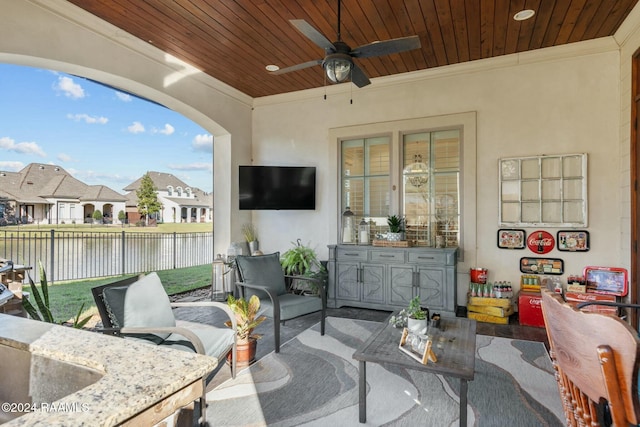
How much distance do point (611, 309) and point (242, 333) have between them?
389 cm

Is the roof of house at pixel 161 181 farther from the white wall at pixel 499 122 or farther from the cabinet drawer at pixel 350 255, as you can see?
the cabinet drawer at pixel 350 255

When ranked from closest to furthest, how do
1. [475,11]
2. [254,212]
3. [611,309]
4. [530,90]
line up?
1. [475,11]
2. [611,309]
3. [530,90]
4. [254,212]

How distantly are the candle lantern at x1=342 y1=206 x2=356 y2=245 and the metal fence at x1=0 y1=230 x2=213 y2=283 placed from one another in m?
2.70

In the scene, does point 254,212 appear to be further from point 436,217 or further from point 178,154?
point 436,217

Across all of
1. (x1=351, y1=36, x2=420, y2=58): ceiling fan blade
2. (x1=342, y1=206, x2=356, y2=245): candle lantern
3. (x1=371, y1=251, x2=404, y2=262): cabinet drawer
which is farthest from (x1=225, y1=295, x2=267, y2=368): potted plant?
(x1=342, y1=206, x2=356, y2=245): candle lantern

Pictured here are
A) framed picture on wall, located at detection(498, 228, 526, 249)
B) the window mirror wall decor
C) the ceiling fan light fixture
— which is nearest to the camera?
the ceiling fan light fixture

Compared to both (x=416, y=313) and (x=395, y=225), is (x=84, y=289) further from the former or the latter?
(x=416, y=313)

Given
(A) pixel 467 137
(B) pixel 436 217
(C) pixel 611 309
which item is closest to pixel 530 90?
(A) pixel 467 137

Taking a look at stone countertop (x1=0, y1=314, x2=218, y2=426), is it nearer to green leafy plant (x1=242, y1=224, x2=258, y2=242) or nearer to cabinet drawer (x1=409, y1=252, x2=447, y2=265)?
cabinet drawer (x1=409, y1=252, x2=447, y2=265)

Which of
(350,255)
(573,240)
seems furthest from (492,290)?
(350,255)

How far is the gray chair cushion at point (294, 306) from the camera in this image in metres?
3.32

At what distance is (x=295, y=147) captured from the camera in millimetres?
5812

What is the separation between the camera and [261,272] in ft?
12.3

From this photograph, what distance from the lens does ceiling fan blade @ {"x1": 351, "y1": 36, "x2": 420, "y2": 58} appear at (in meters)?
2.70
